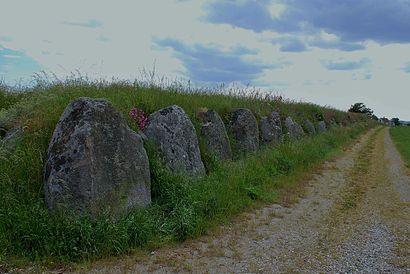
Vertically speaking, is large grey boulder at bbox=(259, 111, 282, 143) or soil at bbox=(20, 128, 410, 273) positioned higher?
large grey boulder at bbox=(259, 111, 282, 143)

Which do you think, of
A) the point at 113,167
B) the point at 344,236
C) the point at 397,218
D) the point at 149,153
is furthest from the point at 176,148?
the point at 397,218

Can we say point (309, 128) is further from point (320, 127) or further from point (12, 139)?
point (12, 139)

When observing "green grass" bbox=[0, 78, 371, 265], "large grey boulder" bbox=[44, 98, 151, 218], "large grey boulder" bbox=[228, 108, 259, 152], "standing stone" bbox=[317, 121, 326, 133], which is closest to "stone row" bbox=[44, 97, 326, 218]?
"large grey boulder" bbox=[44, 98, 151, 218]

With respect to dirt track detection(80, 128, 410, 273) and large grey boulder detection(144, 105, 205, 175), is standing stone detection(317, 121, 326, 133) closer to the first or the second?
dirt track detection(80, 128, 410, 273)

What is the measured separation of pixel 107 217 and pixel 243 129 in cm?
692

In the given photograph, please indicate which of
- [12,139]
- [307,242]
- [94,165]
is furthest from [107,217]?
[307,242]

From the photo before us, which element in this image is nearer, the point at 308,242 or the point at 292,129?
the point at 308,242

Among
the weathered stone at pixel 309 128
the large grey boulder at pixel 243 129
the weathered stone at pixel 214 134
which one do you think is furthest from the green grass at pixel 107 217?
the weathered stone at pixel 309 128

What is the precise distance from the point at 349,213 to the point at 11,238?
5984 millimetres

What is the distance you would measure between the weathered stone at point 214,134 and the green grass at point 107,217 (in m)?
0.29

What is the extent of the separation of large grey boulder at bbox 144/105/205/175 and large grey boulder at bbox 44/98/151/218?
Answer: 130 cm

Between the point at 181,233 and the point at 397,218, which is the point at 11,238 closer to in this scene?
the point at 181,233

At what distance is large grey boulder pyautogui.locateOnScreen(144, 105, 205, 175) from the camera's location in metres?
7.77

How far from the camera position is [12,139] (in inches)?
259
